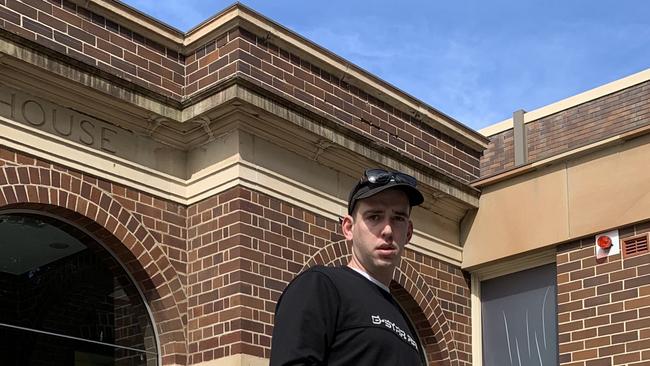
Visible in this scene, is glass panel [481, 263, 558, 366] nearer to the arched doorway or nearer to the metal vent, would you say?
the metal vent

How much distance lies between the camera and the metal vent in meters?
10.6

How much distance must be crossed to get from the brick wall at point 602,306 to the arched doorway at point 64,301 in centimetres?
423

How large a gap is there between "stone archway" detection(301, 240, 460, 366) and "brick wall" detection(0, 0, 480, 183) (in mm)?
1261

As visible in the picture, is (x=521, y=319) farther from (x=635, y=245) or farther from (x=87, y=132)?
(x=87, y=132)

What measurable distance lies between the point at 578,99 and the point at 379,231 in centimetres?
885

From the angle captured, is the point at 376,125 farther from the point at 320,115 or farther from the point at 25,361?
the point at 25,361

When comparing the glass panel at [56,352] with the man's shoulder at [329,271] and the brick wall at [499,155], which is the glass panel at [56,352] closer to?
the brick wall at [499,155]

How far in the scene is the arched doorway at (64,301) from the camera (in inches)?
342

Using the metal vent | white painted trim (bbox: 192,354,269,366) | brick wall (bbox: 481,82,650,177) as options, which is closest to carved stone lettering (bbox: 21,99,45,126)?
white painted trim (bbox: 192,354,269,366)

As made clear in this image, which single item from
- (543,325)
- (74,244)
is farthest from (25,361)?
(543,325)

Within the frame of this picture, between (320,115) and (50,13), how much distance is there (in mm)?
2605

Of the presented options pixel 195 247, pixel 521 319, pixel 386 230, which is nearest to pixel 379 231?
pixel 386 230

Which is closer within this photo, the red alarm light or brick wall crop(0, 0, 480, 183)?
brick wall crop(0, 0, 480, 183)

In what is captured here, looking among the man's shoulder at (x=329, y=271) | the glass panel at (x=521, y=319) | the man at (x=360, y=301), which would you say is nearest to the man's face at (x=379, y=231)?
the man at (x=360, y=301)
